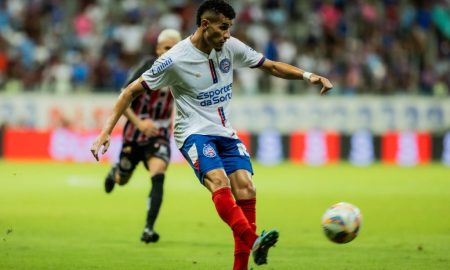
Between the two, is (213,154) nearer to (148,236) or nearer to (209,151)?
(209,151)

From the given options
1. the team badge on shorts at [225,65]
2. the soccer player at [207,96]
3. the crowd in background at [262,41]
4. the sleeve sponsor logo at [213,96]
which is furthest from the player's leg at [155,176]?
the crowd in background at [262,41]

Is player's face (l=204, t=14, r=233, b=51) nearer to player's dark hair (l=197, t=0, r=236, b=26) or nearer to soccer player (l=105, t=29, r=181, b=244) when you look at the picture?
player's dark hair (l=197, t=0, r=236, b=26)

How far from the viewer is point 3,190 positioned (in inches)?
748

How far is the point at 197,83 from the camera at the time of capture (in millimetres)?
8688

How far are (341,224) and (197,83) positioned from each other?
1.77m

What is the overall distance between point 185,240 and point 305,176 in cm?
1146

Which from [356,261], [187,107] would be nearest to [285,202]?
[356,261]

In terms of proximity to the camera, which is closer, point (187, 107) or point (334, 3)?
point (187, 107)

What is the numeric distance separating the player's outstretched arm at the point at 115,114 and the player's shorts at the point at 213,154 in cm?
63

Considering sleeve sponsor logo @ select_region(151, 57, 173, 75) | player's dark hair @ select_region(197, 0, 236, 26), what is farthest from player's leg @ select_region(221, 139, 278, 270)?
player's dark hair @ select_region(197, 0, 236, 26)

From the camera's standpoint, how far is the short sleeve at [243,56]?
893cm

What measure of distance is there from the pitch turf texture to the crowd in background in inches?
155

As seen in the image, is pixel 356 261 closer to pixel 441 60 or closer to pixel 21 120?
pixel 21 120

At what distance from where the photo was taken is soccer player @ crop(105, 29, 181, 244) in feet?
37.3
